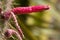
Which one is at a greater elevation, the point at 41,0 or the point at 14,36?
the point at 41,0

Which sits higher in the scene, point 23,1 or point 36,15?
point 23,1

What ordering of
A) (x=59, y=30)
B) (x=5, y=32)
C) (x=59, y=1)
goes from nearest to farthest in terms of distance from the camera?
1. (x=5, y=32)
2. (x=59, y=30)
3. (x=59, y=1)

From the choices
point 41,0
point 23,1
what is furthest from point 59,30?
point 23,1

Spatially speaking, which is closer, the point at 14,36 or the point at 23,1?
the point at 14,36

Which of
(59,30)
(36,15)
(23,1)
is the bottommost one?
(59,30)

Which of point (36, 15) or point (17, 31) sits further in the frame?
point (36, 15)

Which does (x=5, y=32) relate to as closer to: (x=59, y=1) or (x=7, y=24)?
(x=7, y=24)

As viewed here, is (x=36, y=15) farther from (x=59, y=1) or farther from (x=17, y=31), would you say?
(x=59, y=1)

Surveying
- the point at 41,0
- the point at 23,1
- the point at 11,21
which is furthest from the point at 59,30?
the point at 11,21

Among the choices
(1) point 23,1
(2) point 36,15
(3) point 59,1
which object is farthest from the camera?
(3) point 59,1
